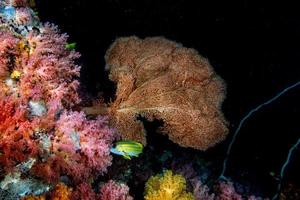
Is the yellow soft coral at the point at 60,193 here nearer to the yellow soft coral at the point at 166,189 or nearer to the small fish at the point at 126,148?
the small fish at the point at 126,148

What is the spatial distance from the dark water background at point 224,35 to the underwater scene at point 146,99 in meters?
0.01

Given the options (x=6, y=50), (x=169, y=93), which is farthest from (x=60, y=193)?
(x=169, y=93)

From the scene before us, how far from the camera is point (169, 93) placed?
3.42 meters

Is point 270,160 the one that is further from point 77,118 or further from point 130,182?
point 77,118

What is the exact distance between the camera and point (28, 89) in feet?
8.21

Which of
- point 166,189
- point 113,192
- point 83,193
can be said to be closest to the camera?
point 83,193

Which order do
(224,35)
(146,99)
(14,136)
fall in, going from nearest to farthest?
(14,136) < (146,99) < (224,35)

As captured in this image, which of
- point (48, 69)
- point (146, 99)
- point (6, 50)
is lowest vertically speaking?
point (146, 99)

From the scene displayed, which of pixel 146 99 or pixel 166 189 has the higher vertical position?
pixel 146 99

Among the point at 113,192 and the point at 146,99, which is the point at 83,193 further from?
the point at 146,99

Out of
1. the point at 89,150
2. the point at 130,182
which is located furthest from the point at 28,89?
the point at 130,182

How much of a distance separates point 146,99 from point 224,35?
6.03 feet

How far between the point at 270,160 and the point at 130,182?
3161 millimetres

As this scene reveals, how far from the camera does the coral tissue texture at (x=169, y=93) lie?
11.2 feet
